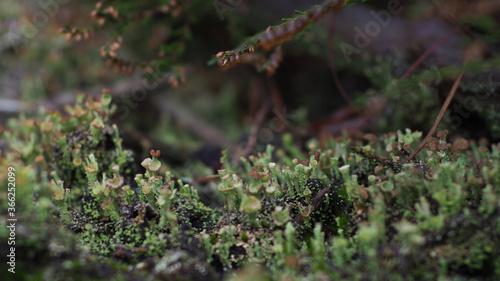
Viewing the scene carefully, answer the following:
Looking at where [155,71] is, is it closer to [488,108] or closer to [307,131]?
[307,131]

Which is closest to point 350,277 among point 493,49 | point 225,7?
point 493,49
